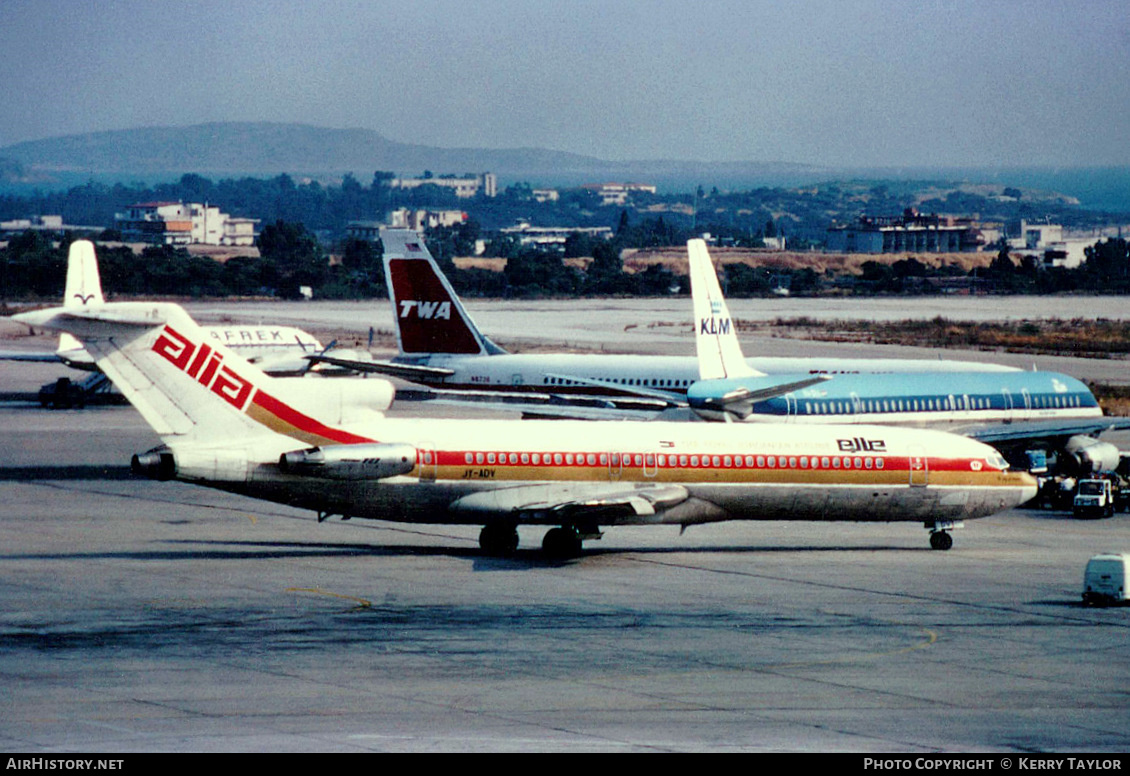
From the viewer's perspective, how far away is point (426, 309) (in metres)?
68.1

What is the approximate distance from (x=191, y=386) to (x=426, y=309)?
98.1 feet

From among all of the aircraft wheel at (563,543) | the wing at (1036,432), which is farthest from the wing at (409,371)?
the wing at (1036,432)

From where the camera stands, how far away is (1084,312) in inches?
6978

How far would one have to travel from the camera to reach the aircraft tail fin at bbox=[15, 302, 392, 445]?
38.0m

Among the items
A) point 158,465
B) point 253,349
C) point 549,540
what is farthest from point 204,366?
point 253,349

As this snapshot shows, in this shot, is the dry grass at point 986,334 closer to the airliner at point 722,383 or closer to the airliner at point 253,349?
the airliner at point 253,349

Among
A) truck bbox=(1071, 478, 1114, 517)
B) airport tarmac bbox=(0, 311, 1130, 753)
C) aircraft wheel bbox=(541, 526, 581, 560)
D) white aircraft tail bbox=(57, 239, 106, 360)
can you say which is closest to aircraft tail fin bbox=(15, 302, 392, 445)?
airport tarmac bbox=(0, 311, 1130, 753)

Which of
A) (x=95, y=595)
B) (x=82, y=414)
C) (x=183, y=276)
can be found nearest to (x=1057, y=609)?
(x=95, y=595)

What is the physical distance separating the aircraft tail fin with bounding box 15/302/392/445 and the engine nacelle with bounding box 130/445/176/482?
680 mm

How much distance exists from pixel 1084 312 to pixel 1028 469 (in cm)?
12587

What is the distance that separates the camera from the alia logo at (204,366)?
38312 millimetres

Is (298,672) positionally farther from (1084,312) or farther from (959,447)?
(1084,312)

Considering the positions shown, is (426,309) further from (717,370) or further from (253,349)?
(253,349)
